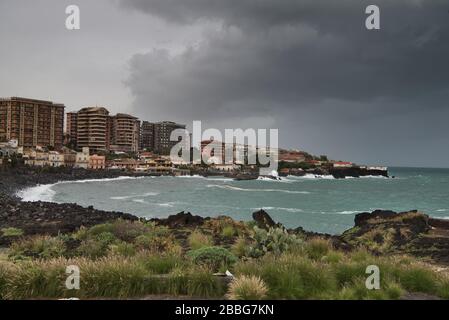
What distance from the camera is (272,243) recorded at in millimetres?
11578

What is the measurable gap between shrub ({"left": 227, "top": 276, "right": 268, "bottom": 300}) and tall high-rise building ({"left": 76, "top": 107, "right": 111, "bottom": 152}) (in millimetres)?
175205

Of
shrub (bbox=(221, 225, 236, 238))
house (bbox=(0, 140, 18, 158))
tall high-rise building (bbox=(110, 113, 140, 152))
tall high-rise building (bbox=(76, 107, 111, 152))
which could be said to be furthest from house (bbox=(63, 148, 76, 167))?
shrub (bbox=(221, 225, 236, 238))

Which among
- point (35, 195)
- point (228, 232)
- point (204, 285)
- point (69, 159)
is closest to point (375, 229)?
point (228, 232)

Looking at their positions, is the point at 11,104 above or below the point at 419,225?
above

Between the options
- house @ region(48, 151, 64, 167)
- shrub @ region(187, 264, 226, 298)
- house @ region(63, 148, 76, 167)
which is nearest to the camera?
shrub @ region(187, 264, 226, 298)

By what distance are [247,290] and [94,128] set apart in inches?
7192

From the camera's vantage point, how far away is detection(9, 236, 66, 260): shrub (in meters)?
11.8

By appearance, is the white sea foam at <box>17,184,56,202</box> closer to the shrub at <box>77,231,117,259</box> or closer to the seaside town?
the shrub at <box>77,231,117,259</box>

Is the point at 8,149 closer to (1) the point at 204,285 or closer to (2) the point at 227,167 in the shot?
(2) the point at 227,167

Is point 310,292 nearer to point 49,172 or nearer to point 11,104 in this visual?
point 49,172

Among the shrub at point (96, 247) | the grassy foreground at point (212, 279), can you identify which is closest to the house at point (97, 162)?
the shrub at point (96, 247)
